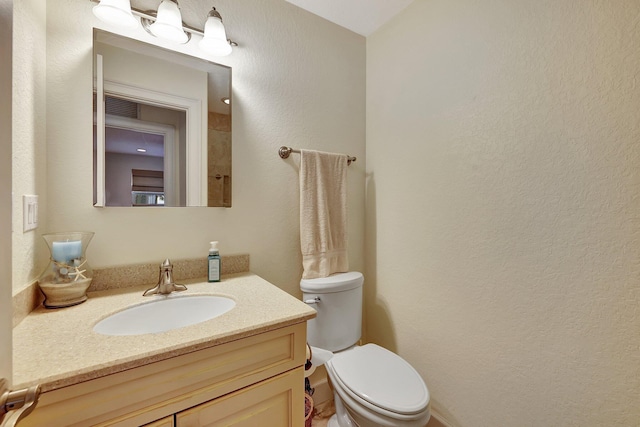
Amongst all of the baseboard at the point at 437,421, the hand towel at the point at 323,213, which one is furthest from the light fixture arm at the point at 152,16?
the baseboard at the point at 437,421

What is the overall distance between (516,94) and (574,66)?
169mm

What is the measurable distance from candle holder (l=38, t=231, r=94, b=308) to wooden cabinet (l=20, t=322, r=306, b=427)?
0.43m

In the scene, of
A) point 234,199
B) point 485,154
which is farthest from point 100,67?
point 485,154

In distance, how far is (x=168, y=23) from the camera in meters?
1.03

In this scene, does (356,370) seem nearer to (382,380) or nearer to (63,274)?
(382,380)

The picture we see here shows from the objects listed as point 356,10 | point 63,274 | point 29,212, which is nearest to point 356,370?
point 63,274

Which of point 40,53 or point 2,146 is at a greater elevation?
point 40,53

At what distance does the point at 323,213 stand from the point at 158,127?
85 cm

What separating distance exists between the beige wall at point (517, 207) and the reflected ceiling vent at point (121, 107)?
127 cm

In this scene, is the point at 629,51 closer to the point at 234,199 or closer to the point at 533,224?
the point at 533,224

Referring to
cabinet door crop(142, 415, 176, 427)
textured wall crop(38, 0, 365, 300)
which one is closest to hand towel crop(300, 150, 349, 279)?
textured wall crop(38, 0, 365, 300)

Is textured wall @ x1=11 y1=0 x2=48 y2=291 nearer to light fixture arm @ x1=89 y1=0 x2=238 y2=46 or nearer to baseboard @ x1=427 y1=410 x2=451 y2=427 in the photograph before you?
light fixture arm @ x1=89 y1=0 x2=238 y2=46

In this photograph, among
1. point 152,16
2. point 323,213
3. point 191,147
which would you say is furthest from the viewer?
point 323,213

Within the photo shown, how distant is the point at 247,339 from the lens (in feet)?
2.43
